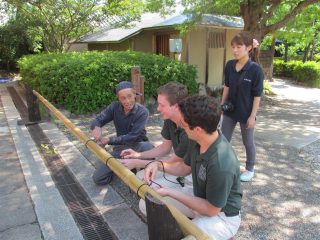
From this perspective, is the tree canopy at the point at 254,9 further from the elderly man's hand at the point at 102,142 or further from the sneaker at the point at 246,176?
the elderly man's hand at the point at 102,142

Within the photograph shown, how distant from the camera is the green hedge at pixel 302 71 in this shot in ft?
57.4

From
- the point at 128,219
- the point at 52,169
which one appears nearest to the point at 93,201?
the point at 128,219

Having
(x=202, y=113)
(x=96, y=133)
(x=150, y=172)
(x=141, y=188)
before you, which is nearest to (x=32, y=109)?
(x=96, y=133)

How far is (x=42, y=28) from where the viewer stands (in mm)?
14305

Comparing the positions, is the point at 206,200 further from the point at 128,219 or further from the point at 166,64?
the point at 166,64

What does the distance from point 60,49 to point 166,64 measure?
7.44m

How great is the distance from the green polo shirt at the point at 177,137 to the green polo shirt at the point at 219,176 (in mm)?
581

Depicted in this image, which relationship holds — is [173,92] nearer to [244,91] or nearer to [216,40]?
[244,91]

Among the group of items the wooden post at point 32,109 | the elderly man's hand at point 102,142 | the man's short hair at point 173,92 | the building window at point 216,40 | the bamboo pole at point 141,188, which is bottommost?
the wooden post at point 32,109

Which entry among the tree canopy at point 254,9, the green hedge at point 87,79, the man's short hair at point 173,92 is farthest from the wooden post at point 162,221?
the tree canopy at point 254,9

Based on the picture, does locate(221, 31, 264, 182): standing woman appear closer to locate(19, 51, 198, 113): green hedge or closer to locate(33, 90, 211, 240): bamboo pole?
locate(33, 90, 211, 240): bamboo pole

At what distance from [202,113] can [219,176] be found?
0.37 m

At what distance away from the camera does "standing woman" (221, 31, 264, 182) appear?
3435mm

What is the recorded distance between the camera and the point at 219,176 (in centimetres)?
187
